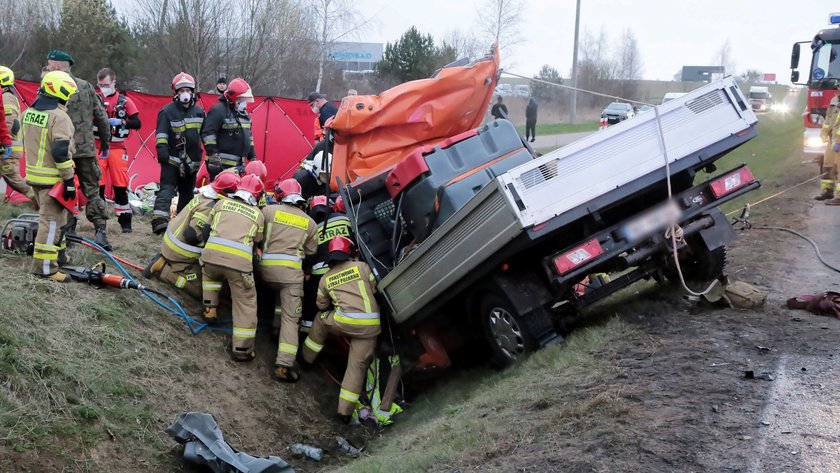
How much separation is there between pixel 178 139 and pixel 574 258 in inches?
208

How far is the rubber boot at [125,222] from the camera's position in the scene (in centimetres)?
950

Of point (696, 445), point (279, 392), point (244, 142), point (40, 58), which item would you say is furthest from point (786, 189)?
point (40, 58)

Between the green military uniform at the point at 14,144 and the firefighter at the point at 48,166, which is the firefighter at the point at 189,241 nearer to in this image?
the firefighter at the point at 48,166

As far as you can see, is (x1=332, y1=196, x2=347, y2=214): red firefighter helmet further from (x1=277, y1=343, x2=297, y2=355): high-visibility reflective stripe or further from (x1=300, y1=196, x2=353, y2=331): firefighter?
(x1=277, y1=343, x2=297, y2=355): high-visibility reflective stripe

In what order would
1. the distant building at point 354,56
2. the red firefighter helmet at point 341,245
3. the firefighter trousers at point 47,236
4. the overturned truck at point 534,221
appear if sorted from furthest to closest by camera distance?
the distant building at point 354,56 → the red firefighter helmet at point 341,245 → the firefighter trousers at point 47,236 → the overturned truck at point 534,221

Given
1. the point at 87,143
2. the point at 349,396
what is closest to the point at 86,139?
the point at 87,143

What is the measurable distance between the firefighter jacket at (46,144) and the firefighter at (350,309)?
2.33 meters

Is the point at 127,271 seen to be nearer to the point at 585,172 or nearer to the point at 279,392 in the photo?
the point at 279,392

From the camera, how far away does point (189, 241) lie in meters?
7.62

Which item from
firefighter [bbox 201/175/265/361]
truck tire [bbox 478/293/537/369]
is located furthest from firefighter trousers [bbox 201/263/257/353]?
truck tire [bbox 478/293/537/369]

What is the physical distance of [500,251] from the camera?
5.85 metres

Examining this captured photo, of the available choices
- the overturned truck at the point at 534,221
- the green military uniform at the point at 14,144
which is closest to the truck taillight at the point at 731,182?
the overturned truck at the point at 534,221

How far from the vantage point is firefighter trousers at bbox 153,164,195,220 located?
9.45 meters

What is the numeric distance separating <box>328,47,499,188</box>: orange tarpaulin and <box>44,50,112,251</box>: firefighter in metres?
2.30
